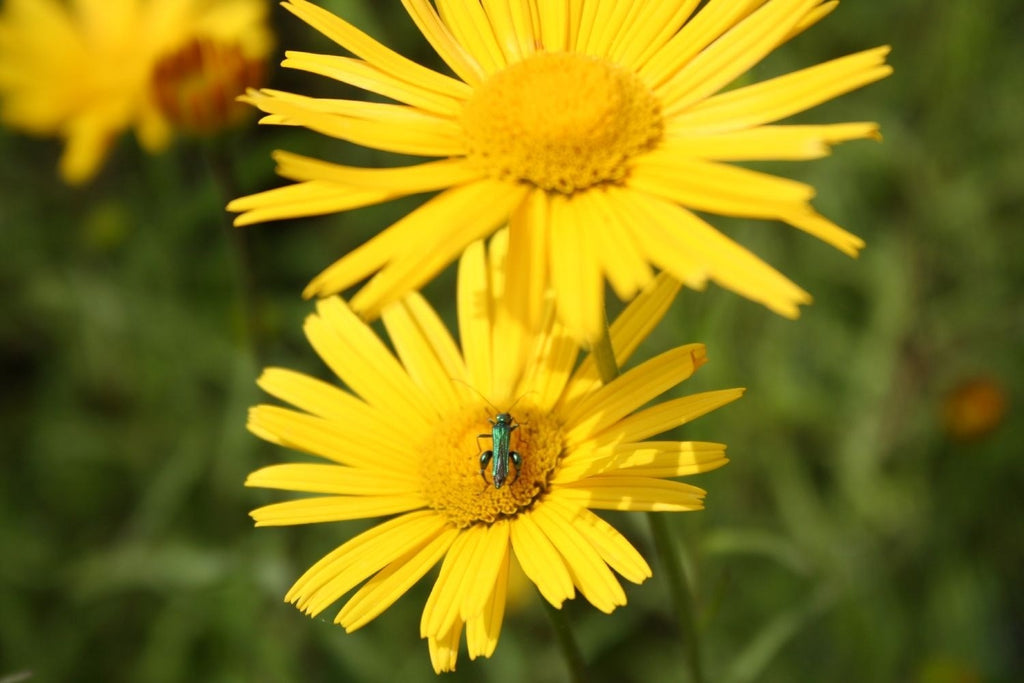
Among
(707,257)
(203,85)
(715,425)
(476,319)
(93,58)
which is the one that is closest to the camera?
(707,257)

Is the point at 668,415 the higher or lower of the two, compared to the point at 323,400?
lower

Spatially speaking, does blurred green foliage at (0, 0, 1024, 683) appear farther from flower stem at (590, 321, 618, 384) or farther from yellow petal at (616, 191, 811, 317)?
yellow petal at (616, 191, 811, 317)

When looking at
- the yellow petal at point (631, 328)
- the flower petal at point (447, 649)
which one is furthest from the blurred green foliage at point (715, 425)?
the flower petal at point (447, 649)

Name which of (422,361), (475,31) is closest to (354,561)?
(422,361)

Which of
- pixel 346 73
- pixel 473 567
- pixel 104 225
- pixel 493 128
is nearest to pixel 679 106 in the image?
pixel 493 128

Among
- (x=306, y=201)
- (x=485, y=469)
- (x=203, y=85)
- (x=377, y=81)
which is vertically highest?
(x=203, y=85)

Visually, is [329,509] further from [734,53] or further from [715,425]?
[715,425]
